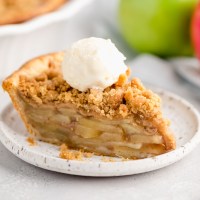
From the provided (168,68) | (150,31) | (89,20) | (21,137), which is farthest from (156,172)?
(89,20)

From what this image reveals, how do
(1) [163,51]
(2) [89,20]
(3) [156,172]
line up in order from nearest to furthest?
(3) [156,172] < (1) [163,51] < (2) [89,20]

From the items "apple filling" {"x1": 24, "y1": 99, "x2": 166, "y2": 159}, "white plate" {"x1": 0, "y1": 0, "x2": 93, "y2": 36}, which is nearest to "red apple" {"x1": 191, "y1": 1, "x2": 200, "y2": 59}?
"white plate" {"x1": 0, "y1": 0, "x2": 93, "y2": 36}

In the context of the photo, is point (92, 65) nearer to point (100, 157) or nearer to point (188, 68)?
point (100, 157)

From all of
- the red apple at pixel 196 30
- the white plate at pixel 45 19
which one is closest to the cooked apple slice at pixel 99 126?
the white plate at pixel 45 19

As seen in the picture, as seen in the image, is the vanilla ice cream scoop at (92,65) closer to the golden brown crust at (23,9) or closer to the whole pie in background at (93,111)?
the whole pie in background at (93,111)

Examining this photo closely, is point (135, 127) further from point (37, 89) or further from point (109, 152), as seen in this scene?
point (37, 89)

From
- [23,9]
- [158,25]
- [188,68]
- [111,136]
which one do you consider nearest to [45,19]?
[23,9]
